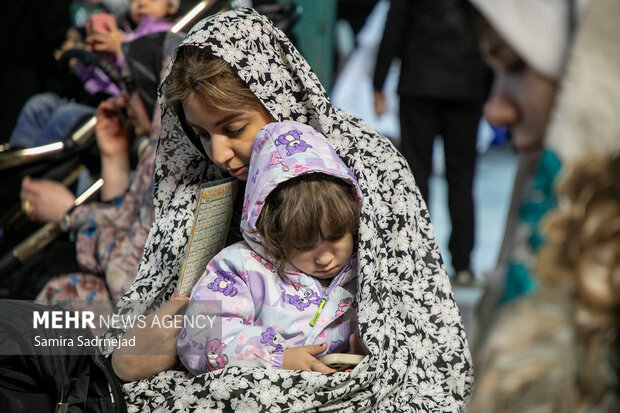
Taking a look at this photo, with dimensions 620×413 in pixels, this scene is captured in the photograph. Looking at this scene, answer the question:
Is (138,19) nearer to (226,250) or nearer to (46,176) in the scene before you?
(46,176)

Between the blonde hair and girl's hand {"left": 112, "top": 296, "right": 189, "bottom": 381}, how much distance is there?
1.64ft

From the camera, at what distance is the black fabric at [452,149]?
3955mm

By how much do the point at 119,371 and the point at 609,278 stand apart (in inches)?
51.2

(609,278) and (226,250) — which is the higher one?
(609,278)

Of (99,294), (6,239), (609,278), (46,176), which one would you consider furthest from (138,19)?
(609,278)

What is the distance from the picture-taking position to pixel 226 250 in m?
1.80

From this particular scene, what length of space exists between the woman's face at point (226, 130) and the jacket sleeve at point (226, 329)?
9.3 inches

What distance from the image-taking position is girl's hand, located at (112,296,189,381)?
5.90 feet

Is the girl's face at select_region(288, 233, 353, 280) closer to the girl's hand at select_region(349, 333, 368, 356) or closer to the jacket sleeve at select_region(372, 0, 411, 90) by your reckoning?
the girl's hand at select_region(349, 333, 368, 356)

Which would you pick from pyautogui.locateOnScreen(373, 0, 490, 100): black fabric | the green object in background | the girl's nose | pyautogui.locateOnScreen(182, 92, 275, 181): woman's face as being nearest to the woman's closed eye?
pyautogui.locateOnScreen(182, 92, 275, 181): woman's face

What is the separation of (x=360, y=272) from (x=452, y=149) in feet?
8.02

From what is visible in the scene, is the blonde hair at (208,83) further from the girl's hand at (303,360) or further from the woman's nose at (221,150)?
the girl's hand at (303,360)

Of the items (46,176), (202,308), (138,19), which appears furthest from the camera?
(138,19)

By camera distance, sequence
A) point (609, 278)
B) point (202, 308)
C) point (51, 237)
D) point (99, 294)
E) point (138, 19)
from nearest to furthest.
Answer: point (609, 278)
point (202, 308)
point (99, 294)
point (51, 237)
point (138, 19)
